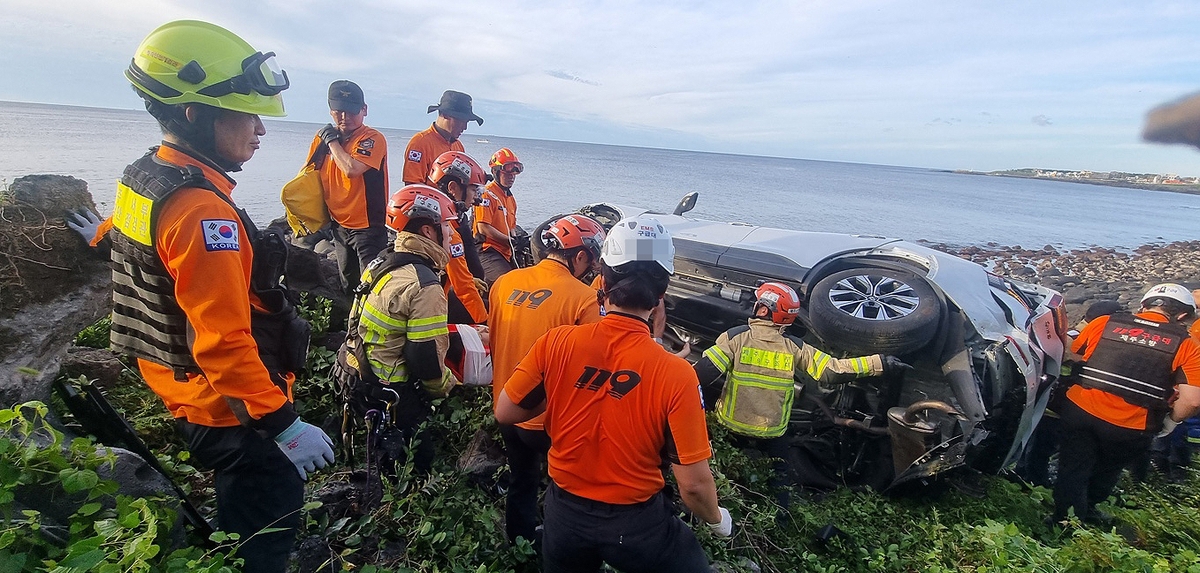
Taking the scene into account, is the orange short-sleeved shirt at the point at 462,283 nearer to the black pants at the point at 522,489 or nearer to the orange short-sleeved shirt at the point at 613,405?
the black pants at the point at 522,489

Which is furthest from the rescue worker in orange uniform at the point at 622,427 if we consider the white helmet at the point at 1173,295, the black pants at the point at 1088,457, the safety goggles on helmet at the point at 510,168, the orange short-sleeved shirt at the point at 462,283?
the white helmet at the point at 1173,295

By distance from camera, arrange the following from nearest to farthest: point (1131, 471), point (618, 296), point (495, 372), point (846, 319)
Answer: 1. point (618, 296)
2. point (495, 372)
3. point (846, 319)
4. point (1131, 471)

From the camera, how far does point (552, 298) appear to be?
9.91 ft

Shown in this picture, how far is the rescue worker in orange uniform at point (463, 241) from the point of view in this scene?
404 cm

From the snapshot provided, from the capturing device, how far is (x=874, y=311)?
15.5ft

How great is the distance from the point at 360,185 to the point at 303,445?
9.92 feet

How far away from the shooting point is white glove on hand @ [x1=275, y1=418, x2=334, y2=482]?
2.08 m

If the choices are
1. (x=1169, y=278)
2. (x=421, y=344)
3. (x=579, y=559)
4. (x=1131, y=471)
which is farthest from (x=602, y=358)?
(x=1169, y=278)

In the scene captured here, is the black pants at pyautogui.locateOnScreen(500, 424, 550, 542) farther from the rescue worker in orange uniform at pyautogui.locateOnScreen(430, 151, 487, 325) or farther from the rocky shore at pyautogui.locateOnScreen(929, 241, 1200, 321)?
the rocky shore at pyautogui.locateOnScreen(929, 241, 1200, 321)

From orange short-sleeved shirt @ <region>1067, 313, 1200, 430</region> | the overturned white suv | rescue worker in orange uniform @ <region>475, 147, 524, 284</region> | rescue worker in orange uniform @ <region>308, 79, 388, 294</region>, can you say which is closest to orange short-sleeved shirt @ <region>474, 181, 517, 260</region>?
rescue worker in orange uniform @ <region>475, 147, 524, 284</region>

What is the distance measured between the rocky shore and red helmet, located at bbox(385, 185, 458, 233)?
15.6 m

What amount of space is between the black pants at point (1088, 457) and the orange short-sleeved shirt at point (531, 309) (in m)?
4.41

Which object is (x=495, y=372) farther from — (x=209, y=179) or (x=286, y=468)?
(x=209, y=179)

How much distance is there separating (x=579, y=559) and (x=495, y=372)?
3.98 ft
